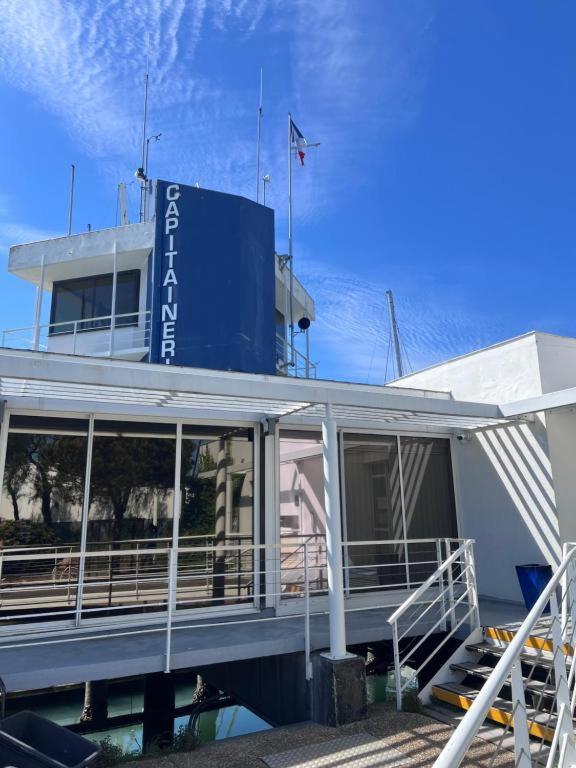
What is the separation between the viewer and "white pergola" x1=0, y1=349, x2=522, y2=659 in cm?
484

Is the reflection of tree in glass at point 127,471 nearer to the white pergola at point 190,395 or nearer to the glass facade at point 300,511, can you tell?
the white pergola at point 190,395

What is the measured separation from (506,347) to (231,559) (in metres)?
5.46

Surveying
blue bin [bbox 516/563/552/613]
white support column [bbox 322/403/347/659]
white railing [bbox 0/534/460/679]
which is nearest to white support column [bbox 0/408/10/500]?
white railing [bbox 0/534/460/679]

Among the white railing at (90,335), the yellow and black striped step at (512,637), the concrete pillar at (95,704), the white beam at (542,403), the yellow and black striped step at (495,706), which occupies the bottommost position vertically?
the concrete pillar at (95,704)

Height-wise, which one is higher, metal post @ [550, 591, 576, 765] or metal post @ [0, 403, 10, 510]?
metal post @ [0, 403, 10, 510]

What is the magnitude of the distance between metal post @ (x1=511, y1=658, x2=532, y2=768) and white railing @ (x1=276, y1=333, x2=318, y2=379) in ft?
35.7

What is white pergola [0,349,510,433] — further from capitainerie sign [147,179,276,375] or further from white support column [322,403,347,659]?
capitainerie sign [147,179,276,375]

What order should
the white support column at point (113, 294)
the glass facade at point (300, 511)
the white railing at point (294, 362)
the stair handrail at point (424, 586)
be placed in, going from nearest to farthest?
the stair handrail at point (424, 586), the glass facade at point (300, 511), the white support column at point (113, 294), the white railing at point (294, 362)

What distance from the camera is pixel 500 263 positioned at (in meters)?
19.5

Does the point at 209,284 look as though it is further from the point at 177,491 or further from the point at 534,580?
the point at 534,580

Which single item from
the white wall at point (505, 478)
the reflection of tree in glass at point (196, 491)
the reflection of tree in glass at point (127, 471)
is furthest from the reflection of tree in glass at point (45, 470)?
the white wall at point (505, 478)

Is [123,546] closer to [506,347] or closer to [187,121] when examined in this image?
[506,347]

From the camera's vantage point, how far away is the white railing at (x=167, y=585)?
21.0 feet

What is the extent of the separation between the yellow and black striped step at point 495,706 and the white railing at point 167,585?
107 cm
